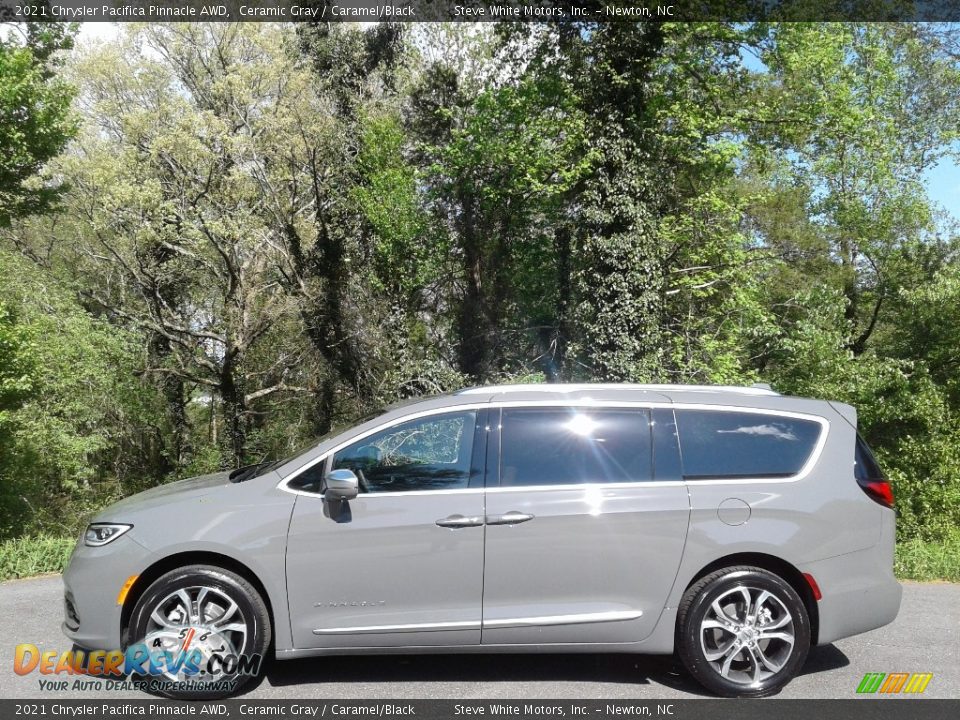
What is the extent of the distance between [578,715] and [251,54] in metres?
27.9

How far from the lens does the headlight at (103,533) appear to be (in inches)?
189

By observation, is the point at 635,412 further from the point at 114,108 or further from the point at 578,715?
the point at 114,108

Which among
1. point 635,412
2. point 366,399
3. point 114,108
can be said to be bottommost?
point 366,399

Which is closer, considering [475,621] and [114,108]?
[475,621]

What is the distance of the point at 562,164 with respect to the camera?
22984 mm

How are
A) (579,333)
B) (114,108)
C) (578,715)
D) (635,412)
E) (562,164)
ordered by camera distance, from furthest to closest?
(114,108) < (562,164) < (579,333) < (635,412) < (578,715)

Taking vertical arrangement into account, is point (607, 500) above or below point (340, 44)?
below

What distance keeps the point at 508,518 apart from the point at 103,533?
2.35 meters

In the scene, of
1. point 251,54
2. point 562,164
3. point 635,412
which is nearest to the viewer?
point 635,412

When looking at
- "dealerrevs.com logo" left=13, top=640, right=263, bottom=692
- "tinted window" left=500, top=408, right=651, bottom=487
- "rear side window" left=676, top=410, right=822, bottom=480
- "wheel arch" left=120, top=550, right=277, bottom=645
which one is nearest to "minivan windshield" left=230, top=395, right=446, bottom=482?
"wheel arch" left=120, top=550, right=277, bottom=645

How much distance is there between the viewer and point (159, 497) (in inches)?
200

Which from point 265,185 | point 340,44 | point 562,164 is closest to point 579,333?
point 562,164

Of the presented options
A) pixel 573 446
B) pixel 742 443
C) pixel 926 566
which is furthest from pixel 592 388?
pixel 926 566

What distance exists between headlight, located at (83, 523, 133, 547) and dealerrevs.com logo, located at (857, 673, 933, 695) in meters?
4.34
